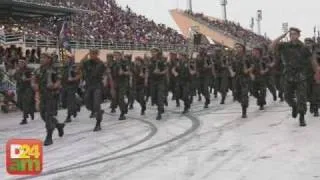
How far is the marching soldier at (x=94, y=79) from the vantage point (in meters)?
13.4

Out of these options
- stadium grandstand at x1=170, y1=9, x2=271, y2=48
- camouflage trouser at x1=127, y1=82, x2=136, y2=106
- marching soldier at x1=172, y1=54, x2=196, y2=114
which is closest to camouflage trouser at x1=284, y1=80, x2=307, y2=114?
marching soldier at x1=172, y1=54, x2=196, y2=114

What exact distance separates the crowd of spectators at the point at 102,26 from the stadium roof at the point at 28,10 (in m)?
0.62

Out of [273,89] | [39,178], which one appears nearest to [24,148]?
[39,178]

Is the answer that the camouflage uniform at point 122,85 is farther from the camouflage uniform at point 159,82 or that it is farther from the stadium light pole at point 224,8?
the stadium light pole at point 224,8

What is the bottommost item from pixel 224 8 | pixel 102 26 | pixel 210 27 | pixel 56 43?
pixel 56 43

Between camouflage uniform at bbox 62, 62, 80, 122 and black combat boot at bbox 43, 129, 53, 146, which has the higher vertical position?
camouflage uniform at bbox 62, 62, 80, 122

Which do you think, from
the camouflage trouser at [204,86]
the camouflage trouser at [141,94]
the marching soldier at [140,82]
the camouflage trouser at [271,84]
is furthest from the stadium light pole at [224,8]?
the camouflage trouser at [141,94]

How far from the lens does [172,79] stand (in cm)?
2017

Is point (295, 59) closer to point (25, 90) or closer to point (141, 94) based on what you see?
point (141, 94)

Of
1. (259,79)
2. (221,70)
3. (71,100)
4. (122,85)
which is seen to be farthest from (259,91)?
(71,100)

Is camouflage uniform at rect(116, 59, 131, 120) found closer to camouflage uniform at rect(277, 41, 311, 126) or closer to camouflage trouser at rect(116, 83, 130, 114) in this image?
camouflage trouser at rect(116, 83, 130, 114)

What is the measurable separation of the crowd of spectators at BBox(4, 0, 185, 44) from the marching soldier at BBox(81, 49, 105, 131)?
13991 millimetres

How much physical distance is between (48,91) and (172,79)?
8767mm

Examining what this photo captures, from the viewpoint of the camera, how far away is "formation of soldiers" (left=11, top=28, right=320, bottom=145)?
11.8 metres
